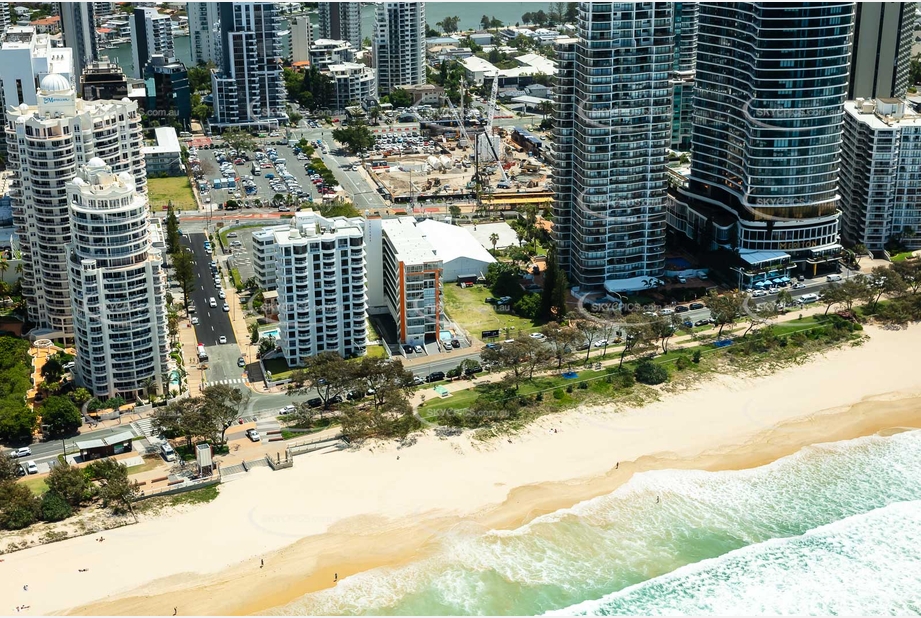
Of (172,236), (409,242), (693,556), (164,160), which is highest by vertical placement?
(409,242)

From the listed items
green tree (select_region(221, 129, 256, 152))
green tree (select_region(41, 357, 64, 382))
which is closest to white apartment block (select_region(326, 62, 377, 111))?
green tree (select_region(221, 129, 256, 152))

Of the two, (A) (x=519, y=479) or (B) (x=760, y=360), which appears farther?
(B) (x=760, y=360)

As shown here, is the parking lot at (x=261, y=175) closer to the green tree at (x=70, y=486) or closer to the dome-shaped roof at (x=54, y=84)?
the dome-shaped roof at (x=54, y=84)

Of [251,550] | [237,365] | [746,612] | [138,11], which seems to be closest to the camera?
[746,612]

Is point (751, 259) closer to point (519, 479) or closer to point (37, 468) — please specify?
point (519, 479)

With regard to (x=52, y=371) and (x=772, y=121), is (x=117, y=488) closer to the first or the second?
(x=52, y=371)

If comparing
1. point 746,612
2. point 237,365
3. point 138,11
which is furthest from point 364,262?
point 138,11

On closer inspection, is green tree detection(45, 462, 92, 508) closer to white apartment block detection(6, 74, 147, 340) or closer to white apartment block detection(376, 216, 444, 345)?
white apartment block detection(6, 74, 147, 340)

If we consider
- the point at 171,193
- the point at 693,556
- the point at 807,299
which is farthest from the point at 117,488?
the point at 171,193
